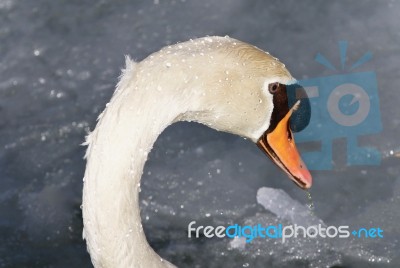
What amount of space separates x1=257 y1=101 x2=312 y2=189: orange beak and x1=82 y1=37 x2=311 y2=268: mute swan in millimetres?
233

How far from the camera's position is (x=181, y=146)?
6152 mm

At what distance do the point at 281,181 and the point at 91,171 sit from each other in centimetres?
311

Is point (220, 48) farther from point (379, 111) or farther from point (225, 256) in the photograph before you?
point (379, 111)

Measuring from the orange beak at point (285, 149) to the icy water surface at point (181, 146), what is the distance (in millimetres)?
1710

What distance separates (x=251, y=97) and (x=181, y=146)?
296 centimetres

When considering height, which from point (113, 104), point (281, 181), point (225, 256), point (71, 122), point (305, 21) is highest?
point (305, 21)

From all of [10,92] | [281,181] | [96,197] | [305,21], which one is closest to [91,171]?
[96,197]

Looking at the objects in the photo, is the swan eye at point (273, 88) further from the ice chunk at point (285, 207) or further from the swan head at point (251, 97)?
the ice chunk at point (285, 207)

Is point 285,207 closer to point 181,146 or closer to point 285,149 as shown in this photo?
point 181,146

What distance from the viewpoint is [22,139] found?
633cm

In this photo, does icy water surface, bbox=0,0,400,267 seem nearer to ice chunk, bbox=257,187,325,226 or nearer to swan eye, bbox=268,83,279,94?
ice chunk, bbox=257,187,325,226

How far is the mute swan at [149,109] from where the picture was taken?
9.41ft

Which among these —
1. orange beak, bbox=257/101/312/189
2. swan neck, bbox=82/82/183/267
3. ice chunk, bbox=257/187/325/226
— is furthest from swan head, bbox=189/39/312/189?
ice chunk, bbox=257/187/325/226

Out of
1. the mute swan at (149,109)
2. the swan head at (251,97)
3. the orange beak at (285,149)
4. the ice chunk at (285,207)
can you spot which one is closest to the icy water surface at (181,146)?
the ice chunk at (285,207)
